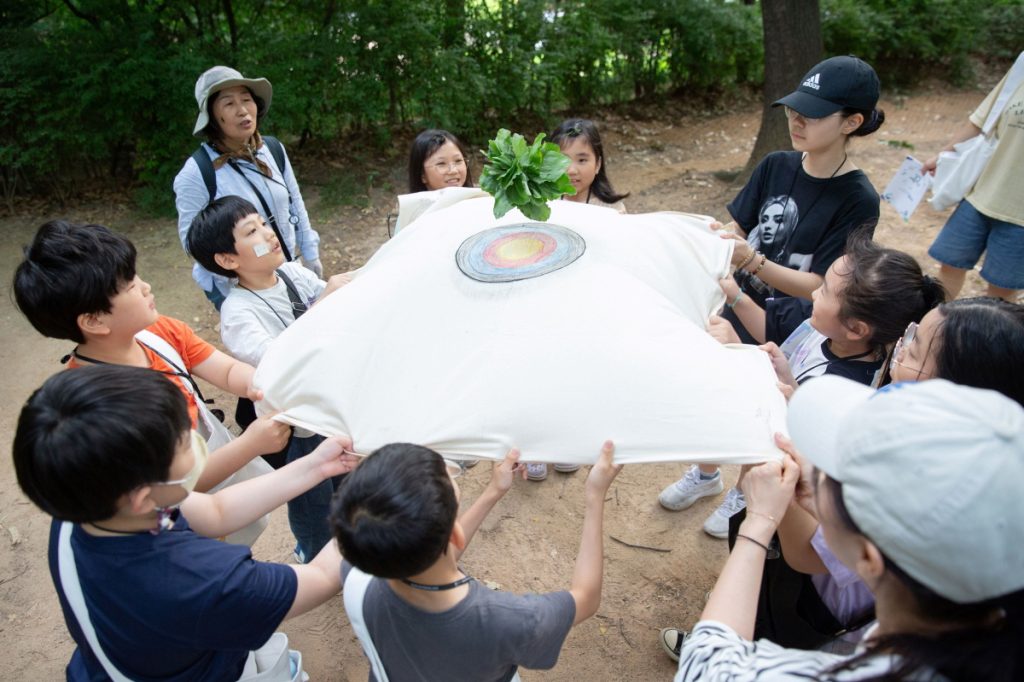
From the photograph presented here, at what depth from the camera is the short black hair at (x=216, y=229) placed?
255 centimetres

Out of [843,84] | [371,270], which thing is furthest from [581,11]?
[371,270]

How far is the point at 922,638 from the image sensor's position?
3.43 ft

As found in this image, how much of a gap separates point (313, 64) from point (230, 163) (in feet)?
13.2

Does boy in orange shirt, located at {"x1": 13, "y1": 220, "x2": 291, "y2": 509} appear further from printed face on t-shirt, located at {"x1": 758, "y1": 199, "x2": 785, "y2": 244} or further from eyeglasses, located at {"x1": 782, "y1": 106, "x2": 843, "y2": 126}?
eyeglasses, located at {"x1": 782, "y1": 106, "x2": 843, "y2": 126}

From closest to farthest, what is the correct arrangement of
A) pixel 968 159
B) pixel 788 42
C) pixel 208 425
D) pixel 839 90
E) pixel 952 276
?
1. pixel 208 425
2. pixel 839 90
3. pixel 968 159
4. pixel 952 276
5. pixel 788 42

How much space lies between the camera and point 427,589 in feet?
4.66

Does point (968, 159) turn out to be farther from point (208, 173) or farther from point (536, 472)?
point (208, 173)

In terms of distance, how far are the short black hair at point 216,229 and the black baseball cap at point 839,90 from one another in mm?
2318

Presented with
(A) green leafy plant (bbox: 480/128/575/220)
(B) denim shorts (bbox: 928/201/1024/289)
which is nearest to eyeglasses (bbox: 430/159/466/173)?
(A) green leafy plant (bbox: 480/128/575/220)

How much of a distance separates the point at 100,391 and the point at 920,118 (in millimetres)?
10706

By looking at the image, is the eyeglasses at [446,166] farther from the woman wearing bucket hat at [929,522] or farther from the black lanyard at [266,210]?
the woman wearing bucket hat at [929,522]

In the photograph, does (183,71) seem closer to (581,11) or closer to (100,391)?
(581,11)

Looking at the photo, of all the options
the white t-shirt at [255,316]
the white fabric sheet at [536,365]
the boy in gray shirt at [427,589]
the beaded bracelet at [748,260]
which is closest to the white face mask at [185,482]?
the white fabric sheet at [536,365]

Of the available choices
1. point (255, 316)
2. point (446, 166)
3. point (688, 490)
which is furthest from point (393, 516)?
point (446, 166)
